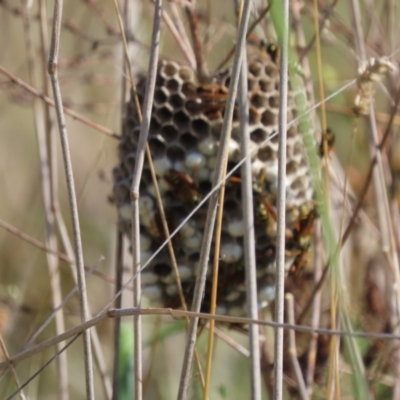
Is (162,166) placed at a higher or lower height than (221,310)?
higher

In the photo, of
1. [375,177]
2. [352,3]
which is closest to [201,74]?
[352,3]

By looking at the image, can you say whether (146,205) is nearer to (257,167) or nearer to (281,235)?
(257,167)

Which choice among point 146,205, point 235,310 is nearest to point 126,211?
point 146,205

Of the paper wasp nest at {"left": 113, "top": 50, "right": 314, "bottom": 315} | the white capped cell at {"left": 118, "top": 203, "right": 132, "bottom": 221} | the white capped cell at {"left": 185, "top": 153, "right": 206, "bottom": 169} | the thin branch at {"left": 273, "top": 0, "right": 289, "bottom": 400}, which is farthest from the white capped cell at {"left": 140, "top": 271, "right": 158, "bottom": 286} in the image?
the thin branch at {"left": 273, "top": 0, "right": 289, "bottom": 400}

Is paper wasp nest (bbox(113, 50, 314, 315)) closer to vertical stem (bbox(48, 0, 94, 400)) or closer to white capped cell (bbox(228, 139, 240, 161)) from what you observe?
white capped cell (bbox(228, 139, 240, 161))

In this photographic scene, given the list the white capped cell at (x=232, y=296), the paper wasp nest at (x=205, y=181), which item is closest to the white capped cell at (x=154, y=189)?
the paper wasp nest at (x=205, y=181)

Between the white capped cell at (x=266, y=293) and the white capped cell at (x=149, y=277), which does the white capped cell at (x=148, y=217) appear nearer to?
the white capped cell at (x=149, y=277)
